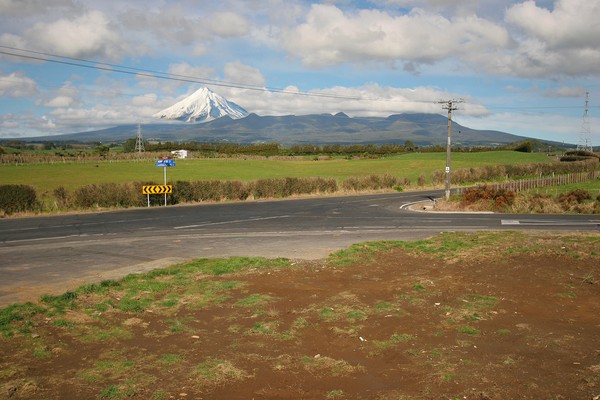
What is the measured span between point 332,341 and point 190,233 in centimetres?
1562

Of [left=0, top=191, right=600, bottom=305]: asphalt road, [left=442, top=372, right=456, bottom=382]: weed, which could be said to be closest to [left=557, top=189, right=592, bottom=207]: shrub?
[left=0, top=191, right=600, bottom=305]: asphalt road

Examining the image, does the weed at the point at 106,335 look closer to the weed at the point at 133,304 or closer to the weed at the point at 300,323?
the weed at the point at 133,304

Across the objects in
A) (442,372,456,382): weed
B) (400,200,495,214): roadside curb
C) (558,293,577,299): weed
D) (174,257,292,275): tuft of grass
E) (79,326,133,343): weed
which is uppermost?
(558,293,577,299): weed

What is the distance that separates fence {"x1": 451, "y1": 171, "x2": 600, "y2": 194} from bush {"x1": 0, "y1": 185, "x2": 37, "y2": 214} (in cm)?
3409

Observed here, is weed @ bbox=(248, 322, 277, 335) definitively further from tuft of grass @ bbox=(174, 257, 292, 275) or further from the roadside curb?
the roadside curb

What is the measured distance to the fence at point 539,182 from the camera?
166ft

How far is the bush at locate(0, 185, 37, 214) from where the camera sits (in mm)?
30916

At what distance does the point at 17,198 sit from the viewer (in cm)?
3134

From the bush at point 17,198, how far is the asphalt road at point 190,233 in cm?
278

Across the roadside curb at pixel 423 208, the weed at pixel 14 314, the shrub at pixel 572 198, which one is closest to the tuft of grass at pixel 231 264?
the weed at pixel 14 314

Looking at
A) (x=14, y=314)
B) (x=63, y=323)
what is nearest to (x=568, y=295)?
(x=63, y=323)

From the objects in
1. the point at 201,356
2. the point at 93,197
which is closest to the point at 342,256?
the point at 201,356

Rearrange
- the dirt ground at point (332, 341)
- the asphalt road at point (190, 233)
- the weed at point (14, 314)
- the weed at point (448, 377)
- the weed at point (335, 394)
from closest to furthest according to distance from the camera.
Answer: the weed at point (335, 394) < the dirt ground at point (332, 341) < the weed at point (448, 377) < the weed at point (14, 314) < the asphalt road at point (190, 233)

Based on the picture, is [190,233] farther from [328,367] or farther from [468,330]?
[328,367]
